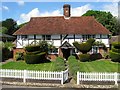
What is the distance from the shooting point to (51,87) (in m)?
16.8

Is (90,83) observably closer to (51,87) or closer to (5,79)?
(51,87)

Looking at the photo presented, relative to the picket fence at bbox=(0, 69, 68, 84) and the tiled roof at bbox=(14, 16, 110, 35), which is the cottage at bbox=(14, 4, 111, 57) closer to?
the tiled roof at bbox=(14, 16, 110, 35)

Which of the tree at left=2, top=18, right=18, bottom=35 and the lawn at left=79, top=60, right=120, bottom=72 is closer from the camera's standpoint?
the lawn at left=79, top=60, right=120, bottom=72

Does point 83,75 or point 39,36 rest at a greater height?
point 39,36

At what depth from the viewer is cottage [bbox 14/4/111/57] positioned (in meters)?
38.2

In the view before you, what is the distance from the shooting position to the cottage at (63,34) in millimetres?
38219

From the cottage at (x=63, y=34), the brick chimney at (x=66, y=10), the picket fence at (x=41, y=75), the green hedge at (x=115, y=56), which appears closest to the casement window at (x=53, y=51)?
the cottage at (x=63, y=34)

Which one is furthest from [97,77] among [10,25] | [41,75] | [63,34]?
[10,25]

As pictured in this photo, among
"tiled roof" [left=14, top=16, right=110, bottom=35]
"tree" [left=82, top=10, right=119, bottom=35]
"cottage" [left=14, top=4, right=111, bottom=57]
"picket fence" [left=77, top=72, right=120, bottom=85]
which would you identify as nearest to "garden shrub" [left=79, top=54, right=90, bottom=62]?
"cottage" [left=14, top=4, right=111, bottom=57]

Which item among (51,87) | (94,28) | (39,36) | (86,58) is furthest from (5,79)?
(94,28)

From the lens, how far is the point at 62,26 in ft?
131

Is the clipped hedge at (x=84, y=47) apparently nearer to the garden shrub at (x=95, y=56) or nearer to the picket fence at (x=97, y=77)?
the garden shrub at (x=95, y=56)

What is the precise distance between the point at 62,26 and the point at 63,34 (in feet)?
6.53

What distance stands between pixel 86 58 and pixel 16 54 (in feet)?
35.3
